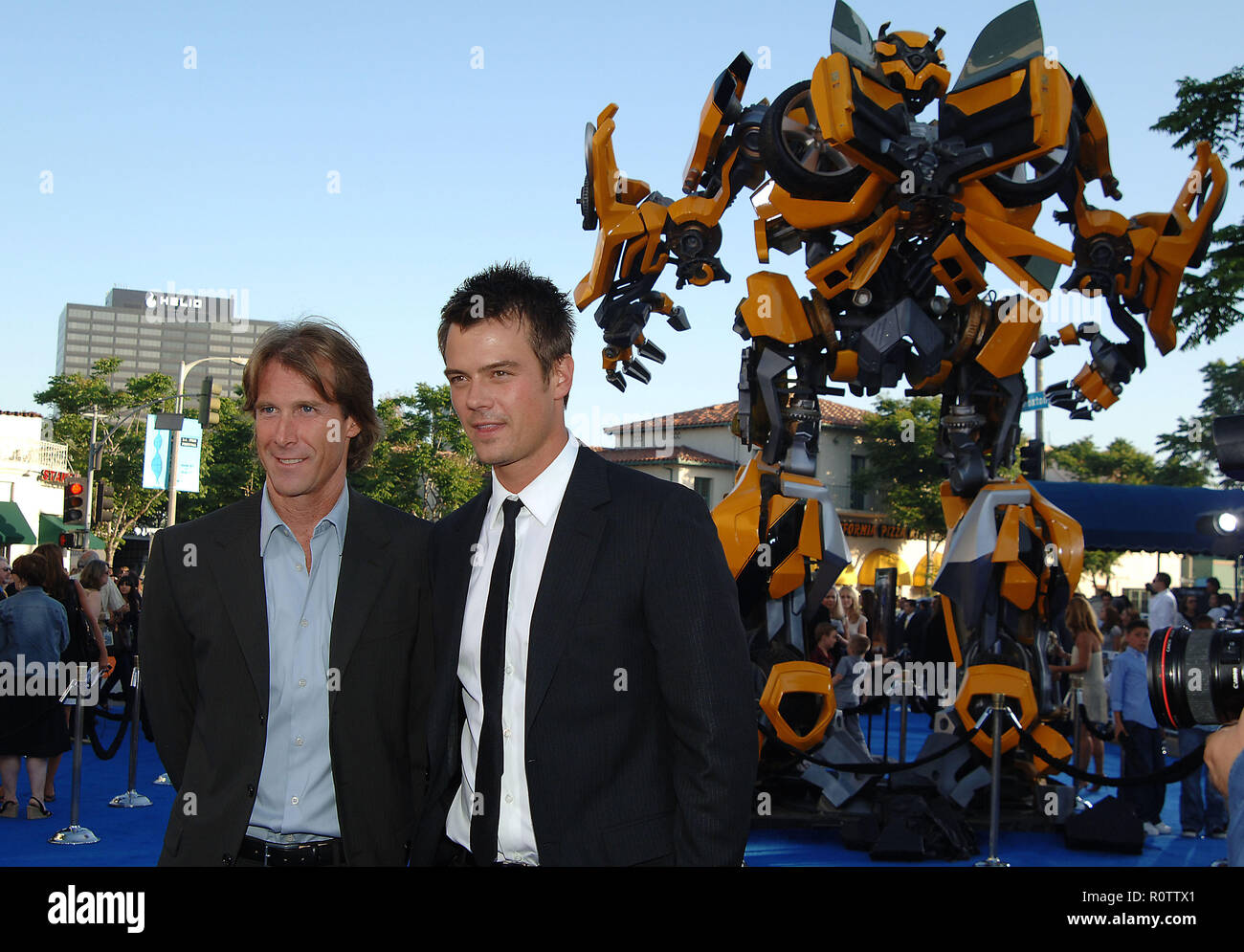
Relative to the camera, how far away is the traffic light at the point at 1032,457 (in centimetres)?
808

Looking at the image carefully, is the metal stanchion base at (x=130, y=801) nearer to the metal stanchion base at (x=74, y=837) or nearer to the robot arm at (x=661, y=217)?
the metal stanchion base at (x=74, y=837)

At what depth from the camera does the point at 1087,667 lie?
401 inches

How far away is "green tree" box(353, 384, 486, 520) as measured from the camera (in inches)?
1746

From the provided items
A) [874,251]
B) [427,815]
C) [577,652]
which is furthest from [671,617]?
[874,251]

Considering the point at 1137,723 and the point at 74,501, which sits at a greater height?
the point at 74,501

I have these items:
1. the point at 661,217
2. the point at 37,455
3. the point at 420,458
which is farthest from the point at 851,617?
the point at 37,455

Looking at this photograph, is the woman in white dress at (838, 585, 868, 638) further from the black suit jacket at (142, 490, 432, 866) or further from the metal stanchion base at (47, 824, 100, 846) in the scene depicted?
the black suit jacket at (142, 490, 432, 866)

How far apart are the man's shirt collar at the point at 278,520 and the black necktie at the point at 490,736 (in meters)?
0.62

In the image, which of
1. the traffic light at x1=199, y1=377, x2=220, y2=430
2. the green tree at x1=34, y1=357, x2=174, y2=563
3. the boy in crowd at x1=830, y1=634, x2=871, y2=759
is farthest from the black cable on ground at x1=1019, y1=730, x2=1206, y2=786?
the green tree at x1=34, y1=357, x2=174, y2=563

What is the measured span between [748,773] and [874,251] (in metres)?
5.20

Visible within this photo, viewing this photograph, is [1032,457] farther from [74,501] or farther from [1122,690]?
[74,501]

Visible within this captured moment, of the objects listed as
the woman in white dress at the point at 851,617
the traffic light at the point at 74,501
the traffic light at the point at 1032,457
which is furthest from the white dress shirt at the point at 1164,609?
the traffic light at the point at 74,501

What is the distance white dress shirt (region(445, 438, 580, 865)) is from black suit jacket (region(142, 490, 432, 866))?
31cm

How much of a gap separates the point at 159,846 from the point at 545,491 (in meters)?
5.79
